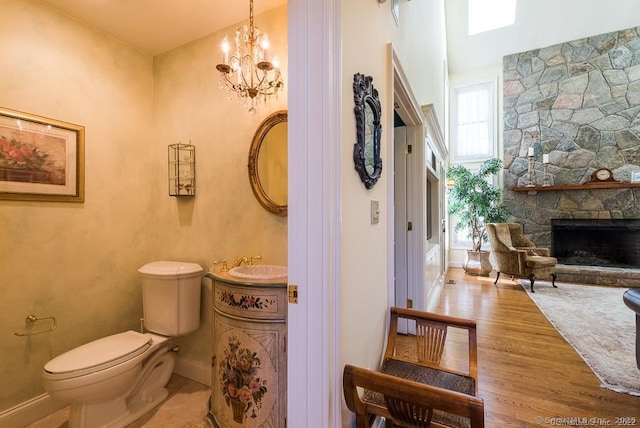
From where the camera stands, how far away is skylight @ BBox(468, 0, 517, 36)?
18.4ft

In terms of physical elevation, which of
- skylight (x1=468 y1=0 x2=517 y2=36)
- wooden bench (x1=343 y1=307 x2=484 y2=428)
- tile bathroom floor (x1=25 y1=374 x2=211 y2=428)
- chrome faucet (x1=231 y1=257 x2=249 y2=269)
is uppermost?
skylight (x1=468 y1=0 x2=517 y2=36)

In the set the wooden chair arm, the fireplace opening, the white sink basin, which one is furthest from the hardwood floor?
the fireplace opening

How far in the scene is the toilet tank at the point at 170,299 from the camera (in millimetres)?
1965

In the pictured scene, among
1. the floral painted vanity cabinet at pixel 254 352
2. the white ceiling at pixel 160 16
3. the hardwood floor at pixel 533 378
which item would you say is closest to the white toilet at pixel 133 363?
the floral painted vanity cabinet at pixel 254 352

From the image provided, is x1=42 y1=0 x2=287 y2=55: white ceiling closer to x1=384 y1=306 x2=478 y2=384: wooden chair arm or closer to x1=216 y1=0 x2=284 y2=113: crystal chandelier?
x1=216 y1=0 x2=284 y2=113: crystal chandelier

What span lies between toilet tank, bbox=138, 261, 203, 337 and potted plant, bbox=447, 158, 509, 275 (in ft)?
17.4

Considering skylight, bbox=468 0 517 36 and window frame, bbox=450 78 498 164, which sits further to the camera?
window frame, bbox=450 78 498 164

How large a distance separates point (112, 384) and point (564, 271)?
651cm

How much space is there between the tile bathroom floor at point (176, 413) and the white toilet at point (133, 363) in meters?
0.06

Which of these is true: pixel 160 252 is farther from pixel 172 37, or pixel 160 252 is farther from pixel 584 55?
pixel 584 55

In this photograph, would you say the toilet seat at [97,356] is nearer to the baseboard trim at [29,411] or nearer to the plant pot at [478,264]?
the baseboard trim at [29,411]

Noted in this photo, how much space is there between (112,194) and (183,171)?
1.84 feet

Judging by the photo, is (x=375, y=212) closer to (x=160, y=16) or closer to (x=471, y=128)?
(x=160, y=16)

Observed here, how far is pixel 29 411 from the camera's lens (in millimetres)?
1754
